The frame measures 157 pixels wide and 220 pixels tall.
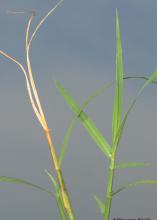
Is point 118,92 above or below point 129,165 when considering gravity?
above

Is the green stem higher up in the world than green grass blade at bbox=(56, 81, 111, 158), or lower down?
lower down

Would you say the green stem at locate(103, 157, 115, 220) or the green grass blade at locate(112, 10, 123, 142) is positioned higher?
the green grass blade at locate(112, 10, 123, 142)

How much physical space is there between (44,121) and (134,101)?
0.52 ft

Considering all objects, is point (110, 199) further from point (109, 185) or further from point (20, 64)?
point (20, 64)

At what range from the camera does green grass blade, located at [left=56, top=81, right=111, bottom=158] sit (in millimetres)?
722

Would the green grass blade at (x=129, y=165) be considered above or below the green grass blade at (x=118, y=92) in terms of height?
below

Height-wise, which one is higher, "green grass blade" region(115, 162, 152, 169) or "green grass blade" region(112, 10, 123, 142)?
"green grass blade" region(112, 10, 123, 142)

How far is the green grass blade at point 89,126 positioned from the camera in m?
0.72

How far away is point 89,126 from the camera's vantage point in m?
0.74

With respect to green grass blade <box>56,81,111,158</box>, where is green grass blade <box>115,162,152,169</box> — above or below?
below

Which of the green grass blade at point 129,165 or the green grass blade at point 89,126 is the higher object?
the green grass blade at point 89,126

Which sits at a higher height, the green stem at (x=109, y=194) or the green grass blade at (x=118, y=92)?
the green grass blade at (x=118, y=92)

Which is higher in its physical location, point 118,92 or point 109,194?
point 118,92

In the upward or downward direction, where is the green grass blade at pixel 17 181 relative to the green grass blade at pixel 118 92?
downward
